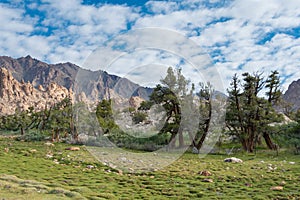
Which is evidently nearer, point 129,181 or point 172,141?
point 129,181

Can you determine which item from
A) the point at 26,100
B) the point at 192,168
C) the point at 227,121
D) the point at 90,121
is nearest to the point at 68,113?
the point at 90,121

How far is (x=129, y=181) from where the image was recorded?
1496 centimetres

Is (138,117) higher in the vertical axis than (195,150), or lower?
higher

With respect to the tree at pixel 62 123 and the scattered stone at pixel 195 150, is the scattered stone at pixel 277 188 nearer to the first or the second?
the scattered stone at pixel 195 150

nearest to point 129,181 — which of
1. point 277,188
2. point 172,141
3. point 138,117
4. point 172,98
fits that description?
point 277,188

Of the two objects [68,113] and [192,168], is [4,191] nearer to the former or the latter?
[192,168]

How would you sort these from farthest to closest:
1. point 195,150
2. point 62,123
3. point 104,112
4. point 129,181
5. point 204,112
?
point 104,112, point 62,123, point 204,112, point 195,150, point 129,181

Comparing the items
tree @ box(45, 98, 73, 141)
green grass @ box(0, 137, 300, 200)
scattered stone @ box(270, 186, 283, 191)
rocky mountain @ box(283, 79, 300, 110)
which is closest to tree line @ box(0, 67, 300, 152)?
tree @ box(45, 98, 73, 141)

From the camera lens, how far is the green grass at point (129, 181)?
11.4 m

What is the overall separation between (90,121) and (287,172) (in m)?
29.9

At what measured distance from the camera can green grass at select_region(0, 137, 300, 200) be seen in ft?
37.3

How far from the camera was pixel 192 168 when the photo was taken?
63.9 feet

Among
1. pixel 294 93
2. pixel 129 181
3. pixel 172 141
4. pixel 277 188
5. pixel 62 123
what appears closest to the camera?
pixel 277 188

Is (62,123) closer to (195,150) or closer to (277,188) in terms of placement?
(195,150)
